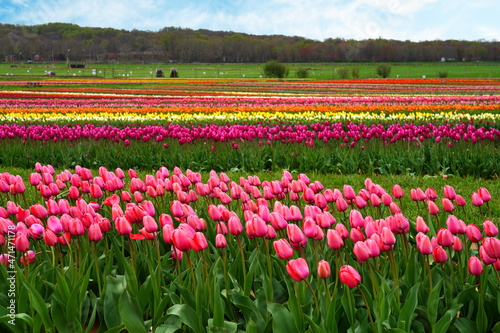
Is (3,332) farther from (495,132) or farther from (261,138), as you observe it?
(495,132)

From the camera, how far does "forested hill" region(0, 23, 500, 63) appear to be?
406 feet

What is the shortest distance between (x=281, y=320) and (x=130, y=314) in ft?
2.42

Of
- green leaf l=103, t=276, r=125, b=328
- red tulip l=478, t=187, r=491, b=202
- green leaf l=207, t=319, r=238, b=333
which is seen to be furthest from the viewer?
red tulip l=478, t=187, r=491, b=202

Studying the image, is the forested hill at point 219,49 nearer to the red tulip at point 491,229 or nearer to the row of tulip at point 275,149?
the row of tulip at point 275,149

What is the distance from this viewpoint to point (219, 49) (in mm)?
146500

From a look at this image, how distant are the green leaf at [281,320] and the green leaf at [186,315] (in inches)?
16.7

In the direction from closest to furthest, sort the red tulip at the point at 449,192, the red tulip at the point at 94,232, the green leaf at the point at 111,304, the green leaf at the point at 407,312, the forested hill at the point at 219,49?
the green leaf at the point at 407,312
the green leaf at the point at 111,304
the red tulip at the point at 94,232
the red tulip at the point at 449,192
the forested hill at the point at 219,49

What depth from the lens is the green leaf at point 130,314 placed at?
2266 millimetres

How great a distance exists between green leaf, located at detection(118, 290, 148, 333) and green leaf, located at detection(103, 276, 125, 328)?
181mm

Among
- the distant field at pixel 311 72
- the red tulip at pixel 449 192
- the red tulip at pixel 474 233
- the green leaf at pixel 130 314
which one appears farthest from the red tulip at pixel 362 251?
the distant field at pixel 311 72

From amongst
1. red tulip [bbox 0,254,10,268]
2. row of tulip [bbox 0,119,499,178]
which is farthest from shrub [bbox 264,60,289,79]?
red tulip [bbox 0,254,10,268]

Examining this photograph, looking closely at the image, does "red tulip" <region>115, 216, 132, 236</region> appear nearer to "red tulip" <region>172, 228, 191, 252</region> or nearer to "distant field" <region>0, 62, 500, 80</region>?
"red tulip" <region>172, 228, 191, 252</region>

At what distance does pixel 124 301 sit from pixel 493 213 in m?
4.70

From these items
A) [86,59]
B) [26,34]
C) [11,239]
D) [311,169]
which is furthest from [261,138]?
[26,34]
